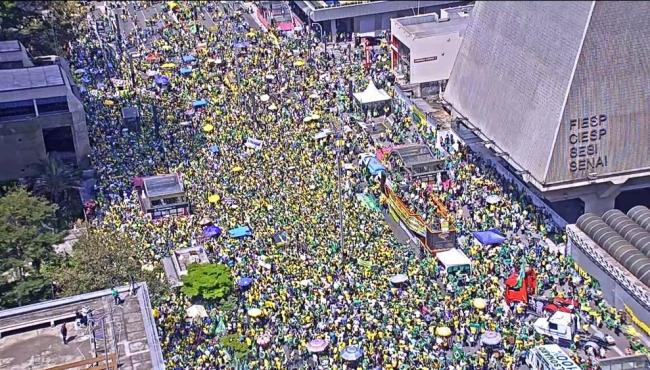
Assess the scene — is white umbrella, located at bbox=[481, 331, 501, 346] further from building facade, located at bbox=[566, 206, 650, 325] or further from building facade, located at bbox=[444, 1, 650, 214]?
building facade, located at bbox=[444, 1, 650, 214]

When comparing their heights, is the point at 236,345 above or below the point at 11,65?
below

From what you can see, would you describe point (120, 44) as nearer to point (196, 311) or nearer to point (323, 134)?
point (323, 134)

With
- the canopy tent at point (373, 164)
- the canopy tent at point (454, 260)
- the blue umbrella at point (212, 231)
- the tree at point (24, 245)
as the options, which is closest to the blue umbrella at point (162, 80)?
the canopy tent at point (373, 164)

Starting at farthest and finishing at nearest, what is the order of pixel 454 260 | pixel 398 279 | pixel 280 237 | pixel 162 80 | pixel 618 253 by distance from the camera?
pixel 162 80, pixel 280 237, pixel 454 260, pixel 618 253, pixel 398 279

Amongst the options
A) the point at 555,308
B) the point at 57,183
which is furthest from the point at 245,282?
the point at 57,183

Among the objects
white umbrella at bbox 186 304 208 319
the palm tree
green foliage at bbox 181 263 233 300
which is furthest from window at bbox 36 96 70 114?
white umbrella at bbox 186 304 208 319

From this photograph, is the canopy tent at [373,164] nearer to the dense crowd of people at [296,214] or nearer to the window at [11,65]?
the dense crowd of people at [296,214]

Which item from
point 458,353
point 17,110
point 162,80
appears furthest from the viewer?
point 162,80
